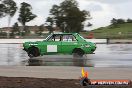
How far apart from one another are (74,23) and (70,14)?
2.15 meters

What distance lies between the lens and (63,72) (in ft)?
44.9

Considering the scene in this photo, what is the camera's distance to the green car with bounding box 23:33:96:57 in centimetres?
2233

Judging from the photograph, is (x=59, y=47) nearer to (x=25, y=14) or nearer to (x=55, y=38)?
(x=55, y=38)

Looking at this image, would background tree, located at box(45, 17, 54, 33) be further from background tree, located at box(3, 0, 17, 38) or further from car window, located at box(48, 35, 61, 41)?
car window, located at box(48, 35, 61, 41)

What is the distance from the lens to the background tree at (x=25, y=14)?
84.7 m

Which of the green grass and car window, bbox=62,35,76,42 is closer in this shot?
car window, bbox=62,35,76,42

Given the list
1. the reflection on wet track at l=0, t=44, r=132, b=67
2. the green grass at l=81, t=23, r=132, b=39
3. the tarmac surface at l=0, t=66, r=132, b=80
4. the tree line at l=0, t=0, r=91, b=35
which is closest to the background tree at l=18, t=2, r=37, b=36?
the tree line at l=0, t=0, r=91, b=35

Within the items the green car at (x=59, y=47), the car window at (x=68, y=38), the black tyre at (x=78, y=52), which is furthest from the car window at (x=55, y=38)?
the black tyre at (x=78, y=52)

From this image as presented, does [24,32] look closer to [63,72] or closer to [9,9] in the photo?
[9,9]

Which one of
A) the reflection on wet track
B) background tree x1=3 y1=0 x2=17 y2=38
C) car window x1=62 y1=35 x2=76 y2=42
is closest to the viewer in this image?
the reflection on wet track

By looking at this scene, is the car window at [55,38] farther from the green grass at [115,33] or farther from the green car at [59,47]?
the green grass at [115,33]

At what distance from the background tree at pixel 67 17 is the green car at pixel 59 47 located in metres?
63.8

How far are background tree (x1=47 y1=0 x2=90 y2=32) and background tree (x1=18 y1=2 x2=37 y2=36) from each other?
477 centimetres

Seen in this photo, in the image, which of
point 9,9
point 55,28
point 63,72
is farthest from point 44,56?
point 55,28
